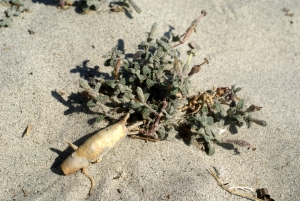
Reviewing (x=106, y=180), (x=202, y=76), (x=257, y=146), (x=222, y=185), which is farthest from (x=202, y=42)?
(x=106, y=180)

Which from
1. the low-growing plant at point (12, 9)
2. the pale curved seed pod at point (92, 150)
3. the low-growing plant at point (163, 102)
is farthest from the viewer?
the low-growing plant at point (12, 9)

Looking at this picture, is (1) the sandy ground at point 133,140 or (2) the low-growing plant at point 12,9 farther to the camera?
(2) the low-growing plant at point 12,9

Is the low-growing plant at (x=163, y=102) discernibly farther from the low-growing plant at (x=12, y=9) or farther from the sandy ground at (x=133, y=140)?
the low-growing plant at (x=12, y=9)

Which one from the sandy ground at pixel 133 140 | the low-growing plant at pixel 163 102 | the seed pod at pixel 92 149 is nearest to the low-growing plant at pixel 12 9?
the sandy ground at pixel 133 140

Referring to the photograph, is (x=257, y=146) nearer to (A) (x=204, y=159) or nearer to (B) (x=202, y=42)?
(A) (x=204, y=159)

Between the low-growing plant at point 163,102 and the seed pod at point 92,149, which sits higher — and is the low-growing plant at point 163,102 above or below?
above

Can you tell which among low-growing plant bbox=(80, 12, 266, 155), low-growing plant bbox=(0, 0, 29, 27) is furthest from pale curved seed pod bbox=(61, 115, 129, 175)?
A: low-growing plant bbox=(0, 0, 29, 27)

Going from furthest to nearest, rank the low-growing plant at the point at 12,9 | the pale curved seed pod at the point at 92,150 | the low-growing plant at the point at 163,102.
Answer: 1. the low-growing plant at the point at 12,9
2. the low-growing plant at the point at 163,102
3. the pale curved seed pod at the point at 92,150
